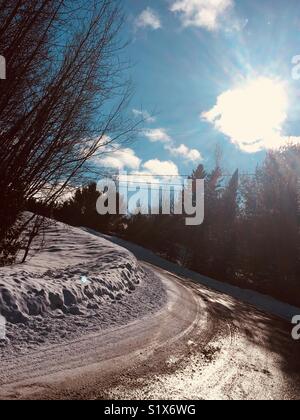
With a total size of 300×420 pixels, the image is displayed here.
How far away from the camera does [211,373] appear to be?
536 cm

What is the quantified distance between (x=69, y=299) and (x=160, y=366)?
2.79 metres

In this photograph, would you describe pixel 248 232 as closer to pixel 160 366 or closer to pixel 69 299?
pixel 69 299

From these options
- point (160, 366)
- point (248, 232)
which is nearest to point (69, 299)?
point (160, 366)

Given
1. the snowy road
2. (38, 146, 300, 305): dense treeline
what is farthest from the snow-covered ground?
(38, 146, 300, 305): dense treeline

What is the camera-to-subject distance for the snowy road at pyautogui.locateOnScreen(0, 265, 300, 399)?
432 centimetres

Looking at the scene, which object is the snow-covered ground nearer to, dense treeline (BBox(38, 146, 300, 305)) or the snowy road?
the snowy road

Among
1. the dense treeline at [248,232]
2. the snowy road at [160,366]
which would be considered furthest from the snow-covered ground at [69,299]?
the dense treeline at [248,232]

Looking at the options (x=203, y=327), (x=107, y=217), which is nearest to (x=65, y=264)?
(x=203, y=327)

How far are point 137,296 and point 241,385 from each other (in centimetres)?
542

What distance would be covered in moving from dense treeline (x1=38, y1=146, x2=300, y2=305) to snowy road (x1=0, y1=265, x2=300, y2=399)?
5285 millimetres

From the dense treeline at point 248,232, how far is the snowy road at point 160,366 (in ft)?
17.3

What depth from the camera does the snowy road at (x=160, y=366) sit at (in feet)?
14.2

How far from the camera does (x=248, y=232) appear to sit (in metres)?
25.6

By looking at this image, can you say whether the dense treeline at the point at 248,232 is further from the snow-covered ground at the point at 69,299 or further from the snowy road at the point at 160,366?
the snowy road at the point at 160,366
